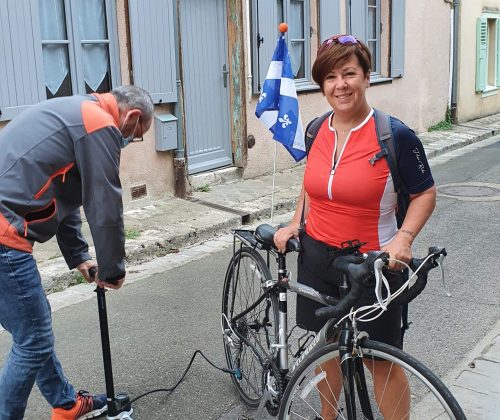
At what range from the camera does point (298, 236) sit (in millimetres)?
3070

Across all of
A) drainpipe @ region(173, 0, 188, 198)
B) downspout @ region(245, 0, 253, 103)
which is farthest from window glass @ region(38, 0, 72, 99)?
downspout @ region(245, 0, 253, 103)

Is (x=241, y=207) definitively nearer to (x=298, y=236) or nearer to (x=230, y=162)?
(x=230, y=162)

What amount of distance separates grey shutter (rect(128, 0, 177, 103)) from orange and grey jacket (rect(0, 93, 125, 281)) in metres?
5.17

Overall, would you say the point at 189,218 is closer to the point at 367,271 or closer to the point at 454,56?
the point at 367,271

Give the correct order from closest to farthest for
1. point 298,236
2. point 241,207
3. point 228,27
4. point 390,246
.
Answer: point 390,246 < point 298,236 < point 241,207 < point 228,27

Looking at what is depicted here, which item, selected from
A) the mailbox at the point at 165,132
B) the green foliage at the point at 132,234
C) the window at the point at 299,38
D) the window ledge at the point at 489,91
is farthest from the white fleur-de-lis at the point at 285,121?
the window ledge at the point at 489,91

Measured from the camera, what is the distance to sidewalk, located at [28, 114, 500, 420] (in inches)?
147

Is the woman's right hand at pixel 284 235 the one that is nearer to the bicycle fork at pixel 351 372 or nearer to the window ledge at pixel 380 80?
the bicycle fork at pixel 351 372

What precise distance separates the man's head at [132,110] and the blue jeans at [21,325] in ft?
2.28

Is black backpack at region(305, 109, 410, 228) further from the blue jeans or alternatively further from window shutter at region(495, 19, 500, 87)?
window shutter at region(495, 19, 500, 87)

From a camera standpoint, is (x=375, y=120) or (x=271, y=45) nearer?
(x=375, y=120)

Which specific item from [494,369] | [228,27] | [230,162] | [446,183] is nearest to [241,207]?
[230,162]

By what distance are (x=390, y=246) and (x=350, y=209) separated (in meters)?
0.25

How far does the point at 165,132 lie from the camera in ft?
26.9
